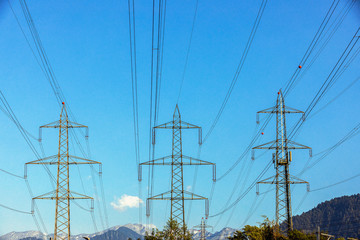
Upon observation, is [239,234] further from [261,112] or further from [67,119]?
[67,119]

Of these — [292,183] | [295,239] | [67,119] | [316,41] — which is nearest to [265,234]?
[295,239]

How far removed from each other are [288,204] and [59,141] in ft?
111

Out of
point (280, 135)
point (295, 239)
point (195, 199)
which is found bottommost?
point (295, 239)

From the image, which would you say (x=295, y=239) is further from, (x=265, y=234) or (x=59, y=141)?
(x=59, y=141)

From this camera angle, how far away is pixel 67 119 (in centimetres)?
7731

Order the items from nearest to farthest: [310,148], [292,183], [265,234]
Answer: [292,183] → [310,148] → [265,234]

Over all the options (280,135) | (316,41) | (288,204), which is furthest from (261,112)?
(316,41)

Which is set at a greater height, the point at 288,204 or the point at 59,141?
the point at 59,141

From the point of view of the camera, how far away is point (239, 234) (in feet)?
416

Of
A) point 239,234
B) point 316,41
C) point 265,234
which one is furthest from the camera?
point 239,234

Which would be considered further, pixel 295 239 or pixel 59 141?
pixel 295 239

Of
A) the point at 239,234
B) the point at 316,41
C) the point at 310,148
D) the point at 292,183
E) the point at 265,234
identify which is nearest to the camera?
the point at 316,41

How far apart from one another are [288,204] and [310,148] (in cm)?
1569

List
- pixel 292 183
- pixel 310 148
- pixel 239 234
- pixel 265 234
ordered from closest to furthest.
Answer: pixel 292 183 < pixel 310 148 < pixel 265 234 < pixel 239 234
